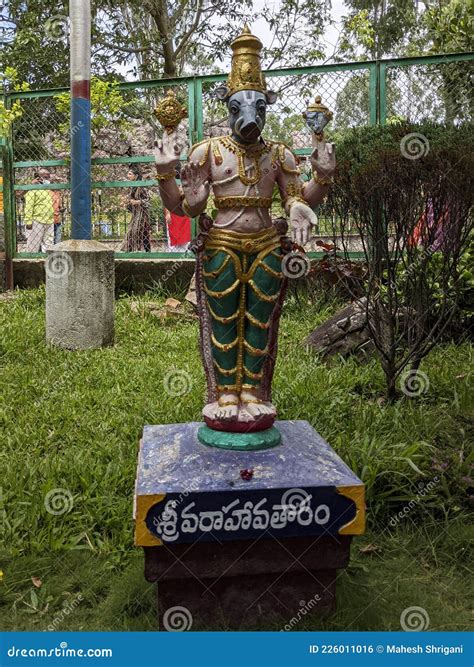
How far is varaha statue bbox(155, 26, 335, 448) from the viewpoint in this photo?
7.91 ft

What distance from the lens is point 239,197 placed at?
241 cm

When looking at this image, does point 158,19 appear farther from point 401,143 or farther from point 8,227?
point 401,143

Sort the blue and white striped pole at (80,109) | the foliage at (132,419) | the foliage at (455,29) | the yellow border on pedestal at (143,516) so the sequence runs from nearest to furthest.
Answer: the yellow border on pedestal at (143,516)
the foliage at (132,419)
the blue and white striped pole at (80,109)
the foliage at (455,29)

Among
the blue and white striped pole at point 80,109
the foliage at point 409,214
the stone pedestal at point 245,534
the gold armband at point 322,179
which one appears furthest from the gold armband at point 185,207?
the blue and white striped pole at point 80,109

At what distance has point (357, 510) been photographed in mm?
2150

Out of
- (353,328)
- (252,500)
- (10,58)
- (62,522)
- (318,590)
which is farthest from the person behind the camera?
(10,58)

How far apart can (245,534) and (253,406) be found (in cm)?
55

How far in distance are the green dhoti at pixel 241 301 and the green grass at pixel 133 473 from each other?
2.99 feet

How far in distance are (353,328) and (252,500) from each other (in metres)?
2.85

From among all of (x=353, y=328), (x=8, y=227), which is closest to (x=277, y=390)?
(x=353, y=328)

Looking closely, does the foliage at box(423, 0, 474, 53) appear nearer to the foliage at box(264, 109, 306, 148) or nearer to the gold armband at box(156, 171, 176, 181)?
the foliage at box(264, 109, 306, 148)

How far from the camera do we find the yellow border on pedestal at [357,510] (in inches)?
84.2

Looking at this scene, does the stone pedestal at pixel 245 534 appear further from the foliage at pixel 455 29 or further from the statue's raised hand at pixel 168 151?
the foliage at pixel 455 29

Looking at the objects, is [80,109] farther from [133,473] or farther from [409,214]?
[133,473]
